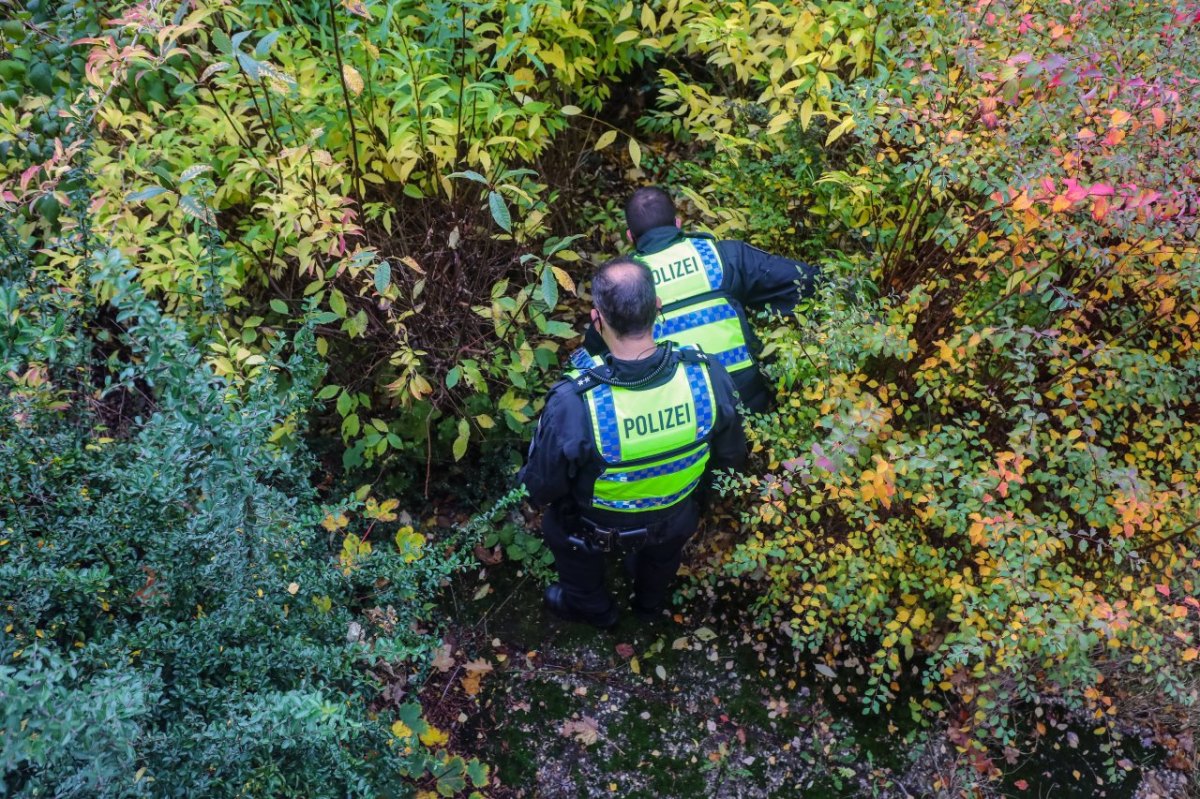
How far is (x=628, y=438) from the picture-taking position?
8.96 feet

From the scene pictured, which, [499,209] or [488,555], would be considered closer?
[499,209]

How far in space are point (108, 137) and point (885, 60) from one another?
3.33 meters

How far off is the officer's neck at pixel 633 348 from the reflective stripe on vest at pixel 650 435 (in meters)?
0.10

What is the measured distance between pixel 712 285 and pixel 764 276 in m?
0.27

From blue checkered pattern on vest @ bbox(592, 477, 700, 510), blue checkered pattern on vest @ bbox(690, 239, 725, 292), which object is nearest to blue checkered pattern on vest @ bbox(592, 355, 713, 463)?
blue checkered pattern on vest @ bbox(592, 477, 700, 510)

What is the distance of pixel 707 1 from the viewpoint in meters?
3.76

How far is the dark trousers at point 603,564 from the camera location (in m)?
3.15

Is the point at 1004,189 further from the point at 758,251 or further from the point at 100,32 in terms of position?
the point at 100,32

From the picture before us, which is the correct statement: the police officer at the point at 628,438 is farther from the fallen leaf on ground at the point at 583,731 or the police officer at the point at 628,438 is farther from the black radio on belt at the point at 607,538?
the fallen leaf on ground at the point at 583,731

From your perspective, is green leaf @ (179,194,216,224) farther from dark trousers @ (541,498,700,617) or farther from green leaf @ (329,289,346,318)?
dark trousers @ (541,498,700,617)

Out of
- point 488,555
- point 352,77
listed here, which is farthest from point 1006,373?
point 352,77

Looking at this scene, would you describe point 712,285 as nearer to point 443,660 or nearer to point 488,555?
point 488,555

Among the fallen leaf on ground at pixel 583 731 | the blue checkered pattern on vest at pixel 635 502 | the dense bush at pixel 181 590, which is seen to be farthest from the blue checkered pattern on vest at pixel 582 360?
the fallen leaf on ground at pixel 583 731

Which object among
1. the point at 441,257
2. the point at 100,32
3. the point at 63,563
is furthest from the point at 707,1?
the point at 63,563
